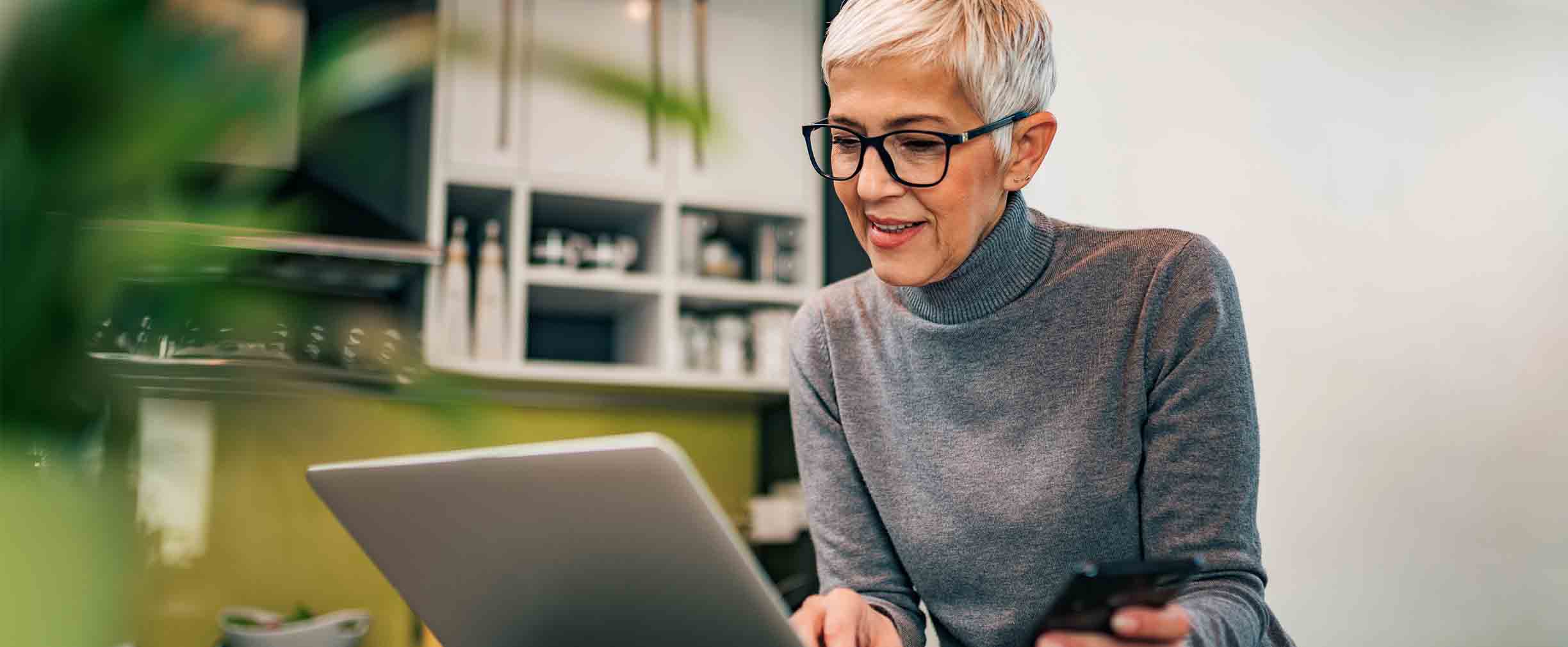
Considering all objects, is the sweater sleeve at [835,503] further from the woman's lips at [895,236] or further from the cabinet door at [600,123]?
the cabinet door at [600,123]

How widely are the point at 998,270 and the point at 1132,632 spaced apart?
1.75ft

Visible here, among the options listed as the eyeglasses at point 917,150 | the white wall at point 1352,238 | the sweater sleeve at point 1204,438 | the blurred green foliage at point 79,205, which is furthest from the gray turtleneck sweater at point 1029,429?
the white wall at point 1352,238

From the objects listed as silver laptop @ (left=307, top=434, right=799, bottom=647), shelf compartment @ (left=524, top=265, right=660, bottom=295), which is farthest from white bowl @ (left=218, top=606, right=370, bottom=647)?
silver laptop @ (left=307, top=434, right=799, bottom=647)

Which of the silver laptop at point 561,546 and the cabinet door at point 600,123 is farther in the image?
the cabinet door at point 600,123

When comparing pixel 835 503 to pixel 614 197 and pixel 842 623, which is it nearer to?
pixel 842 623

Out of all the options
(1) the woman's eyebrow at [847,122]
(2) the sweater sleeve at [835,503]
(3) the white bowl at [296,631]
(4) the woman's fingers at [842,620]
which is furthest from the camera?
(3) the white bowl at [296,631]

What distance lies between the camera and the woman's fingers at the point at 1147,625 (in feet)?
1.95

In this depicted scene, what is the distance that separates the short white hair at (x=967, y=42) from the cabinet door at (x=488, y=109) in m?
1.71

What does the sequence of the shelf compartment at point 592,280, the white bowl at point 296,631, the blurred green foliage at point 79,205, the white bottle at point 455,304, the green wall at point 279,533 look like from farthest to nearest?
the shelf compartment at point 592,280, the white bottle at point 455,304, the green wall at point 279,533, the white bowl at point 296,631, the blurred green foliage at point 79,205

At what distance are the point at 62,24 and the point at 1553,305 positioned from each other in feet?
6.33

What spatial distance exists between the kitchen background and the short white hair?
0.49ft

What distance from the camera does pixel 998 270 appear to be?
3.56 feet

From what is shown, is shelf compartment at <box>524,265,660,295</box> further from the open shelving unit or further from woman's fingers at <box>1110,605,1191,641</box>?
woman's fingers at <box>1110,605,1191,641</box>

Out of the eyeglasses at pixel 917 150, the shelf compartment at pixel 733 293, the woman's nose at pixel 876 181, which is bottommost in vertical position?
the shelf compartment at pixel 733 293
